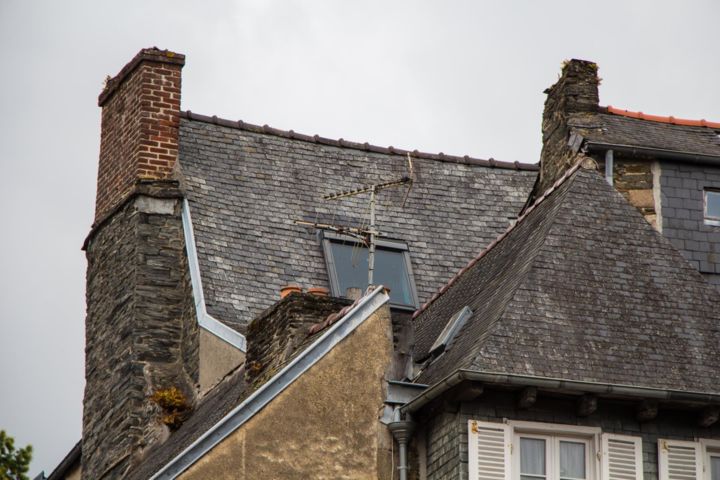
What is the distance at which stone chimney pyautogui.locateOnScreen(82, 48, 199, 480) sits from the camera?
78.3 feet

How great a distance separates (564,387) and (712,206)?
658 cm

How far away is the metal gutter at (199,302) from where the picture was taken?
2255cm

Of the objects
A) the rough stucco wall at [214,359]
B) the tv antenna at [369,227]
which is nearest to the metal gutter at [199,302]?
the rough stucco wall at [214,359]

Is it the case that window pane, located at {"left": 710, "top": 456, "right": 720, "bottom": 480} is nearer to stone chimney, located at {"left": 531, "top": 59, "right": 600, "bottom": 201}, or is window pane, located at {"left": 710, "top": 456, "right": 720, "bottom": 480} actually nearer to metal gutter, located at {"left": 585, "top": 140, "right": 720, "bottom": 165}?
metal gutter, located at {"left": 585, "top": 140, "right": 720, "bottom": 165}

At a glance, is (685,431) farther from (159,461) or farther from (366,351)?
(159,461)

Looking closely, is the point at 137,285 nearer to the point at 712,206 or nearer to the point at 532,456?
the point at 712,206

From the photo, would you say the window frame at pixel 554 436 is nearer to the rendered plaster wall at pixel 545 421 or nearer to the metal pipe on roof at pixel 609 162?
the rendered plaster wall at pixel 545 421

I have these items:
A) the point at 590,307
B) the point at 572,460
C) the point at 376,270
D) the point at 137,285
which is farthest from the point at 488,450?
the point at 376,270

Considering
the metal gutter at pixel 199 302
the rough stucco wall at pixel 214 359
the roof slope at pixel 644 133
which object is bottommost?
the rough stucco wall at pixel 214 359

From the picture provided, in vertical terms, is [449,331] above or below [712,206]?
below

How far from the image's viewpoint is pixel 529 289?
17.5 meters

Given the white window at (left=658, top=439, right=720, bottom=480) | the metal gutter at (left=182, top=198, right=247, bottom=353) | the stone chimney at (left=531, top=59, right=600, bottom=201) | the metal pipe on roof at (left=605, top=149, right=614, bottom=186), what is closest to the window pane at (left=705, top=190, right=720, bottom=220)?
the metal pipe on roof at (left=605, top=149, right=614, bottom=186)

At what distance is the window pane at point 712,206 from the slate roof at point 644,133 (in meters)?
0.53

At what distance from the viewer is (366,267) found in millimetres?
25703
